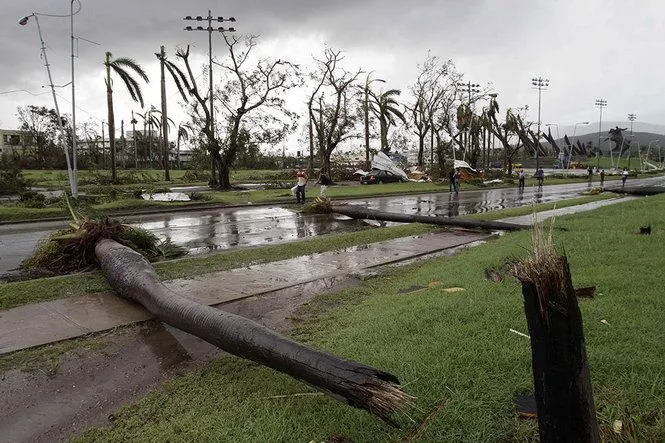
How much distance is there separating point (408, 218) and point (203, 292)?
8.80 meters

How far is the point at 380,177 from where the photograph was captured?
41.9m

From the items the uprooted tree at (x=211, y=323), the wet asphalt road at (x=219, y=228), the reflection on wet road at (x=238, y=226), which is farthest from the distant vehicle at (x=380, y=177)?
the uprooted tree at (x=211, y=323)

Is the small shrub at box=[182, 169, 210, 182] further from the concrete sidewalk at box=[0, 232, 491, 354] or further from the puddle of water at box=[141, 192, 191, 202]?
the concrete sidewalk at box=[0, 232, 491, 354]

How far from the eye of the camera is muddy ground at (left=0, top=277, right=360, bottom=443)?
3.59m

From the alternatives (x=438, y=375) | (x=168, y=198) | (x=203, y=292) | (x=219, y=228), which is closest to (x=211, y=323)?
(x=438, y=375)

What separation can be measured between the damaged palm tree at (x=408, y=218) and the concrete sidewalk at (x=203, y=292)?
2.19 metres

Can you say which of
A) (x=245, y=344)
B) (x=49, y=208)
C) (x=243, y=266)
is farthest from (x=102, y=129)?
(x=245, y=344)

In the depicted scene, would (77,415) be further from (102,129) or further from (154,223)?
(102,129)

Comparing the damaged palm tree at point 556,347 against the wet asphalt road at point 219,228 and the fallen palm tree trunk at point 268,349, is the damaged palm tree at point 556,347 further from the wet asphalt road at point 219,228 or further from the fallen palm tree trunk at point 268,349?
the wet asphalt road at point 219,228

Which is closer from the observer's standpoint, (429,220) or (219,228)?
(429,220)

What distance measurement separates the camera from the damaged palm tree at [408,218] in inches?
522

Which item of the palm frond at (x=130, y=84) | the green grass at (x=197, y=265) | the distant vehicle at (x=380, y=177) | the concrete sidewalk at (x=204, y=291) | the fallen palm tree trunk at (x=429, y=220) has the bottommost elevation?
the concrete sidewalk at (x=204, y=291)

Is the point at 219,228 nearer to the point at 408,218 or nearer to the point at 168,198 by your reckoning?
the point at 408,218

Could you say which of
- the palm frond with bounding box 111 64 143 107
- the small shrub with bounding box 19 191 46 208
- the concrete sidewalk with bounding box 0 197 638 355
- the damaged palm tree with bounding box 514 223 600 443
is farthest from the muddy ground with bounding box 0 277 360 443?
the palm frond with bounding box 111 64 143 107
